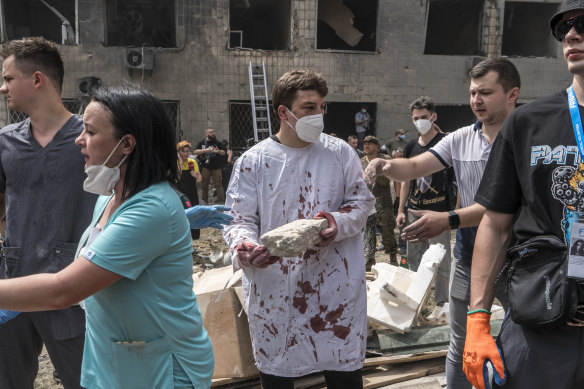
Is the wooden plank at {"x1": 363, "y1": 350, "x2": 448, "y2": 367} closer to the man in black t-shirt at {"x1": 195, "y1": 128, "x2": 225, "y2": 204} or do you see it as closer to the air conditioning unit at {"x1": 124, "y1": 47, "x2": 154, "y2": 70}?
the man in black t-shirt at {"x1": 195, "y1": 128, "x2": 225, "y2": 204}

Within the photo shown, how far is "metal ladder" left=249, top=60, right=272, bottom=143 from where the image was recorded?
13445 millimetres

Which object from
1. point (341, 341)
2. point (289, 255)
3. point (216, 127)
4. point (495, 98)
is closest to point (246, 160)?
point (289, 255)

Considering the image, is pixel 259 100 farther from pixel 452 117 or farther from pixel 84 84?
pixel 452 117

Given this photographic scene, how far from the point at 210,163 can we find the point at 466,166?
30.8 feet

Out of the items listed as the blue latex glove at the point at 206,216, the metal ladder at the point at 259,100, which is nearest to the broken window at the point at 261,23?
the metal ladder at the point at 259,100

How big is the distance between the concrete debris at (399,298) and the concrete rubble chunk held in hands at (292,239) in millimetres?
1801

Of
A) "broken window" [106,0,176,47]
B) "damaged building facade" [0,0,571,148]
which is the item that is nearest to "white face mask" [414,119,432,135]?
"damaged building facade" [0,0,571,148]

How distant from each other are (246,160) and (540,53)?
680 inches

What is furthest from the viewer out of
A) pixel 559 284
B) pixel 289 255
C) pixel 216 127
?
pixel 216 127

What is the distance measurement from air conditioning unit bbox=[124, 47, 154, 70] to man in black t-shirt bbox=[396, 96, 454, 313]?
9.05 metres

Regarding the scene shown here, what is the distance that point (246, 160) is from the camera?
2.79 m

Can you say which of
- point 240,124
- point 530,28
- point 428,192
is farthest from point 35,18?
point 428,192

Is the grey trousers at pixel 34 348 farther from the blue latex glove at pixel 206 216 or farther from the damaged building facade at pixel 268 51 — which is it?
the damaged building facade at pixel 268 51

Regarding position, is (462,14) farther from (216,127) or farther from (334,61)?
(216,127)
